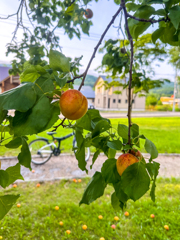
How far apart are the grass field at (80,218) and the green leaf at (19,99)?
1.62 m

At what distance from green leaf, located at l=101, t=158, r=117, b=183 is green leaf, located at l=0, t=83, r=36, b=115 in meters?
0.31

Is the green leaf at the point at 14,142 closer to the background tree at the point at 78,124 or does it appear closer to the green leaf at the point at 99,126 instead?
the background tree at the point at 78,124

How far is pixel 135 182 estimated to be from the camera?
481 millimetres

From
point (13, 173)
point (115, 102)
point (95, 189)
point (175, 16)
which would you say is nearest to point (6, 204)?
point (13, 173)

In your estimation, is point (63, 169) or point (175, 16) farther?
point (63, 169)

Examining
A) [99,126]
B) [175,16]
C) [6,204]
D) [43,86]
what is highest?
[175,16]

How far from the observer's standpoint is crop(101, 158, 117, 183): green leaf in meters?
0.55

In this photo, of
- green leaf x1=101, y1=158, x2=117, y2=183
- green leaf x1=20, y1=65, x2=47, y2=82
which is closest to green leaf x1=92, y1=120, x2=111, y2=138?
green leaf x1=101, y1=158, x2=117, y2=183

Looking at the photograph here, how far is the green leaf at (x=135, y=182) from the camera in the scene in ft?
1.54

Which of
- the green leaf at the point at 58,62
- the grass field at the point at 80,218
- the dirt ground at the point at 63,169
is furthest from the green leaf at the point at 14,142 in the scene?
the dirt ground at the point at 63,169

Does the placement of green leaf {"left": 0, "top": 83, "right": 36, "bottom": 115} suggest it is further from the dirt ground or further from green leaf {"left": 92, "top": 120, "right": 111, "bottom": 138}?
the dirt ground

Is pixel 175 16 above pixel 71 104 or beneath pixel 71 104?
above

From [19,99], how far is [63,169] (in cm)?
289

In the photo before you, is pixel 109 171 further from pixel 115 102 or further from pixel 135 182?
pixel 115 102
